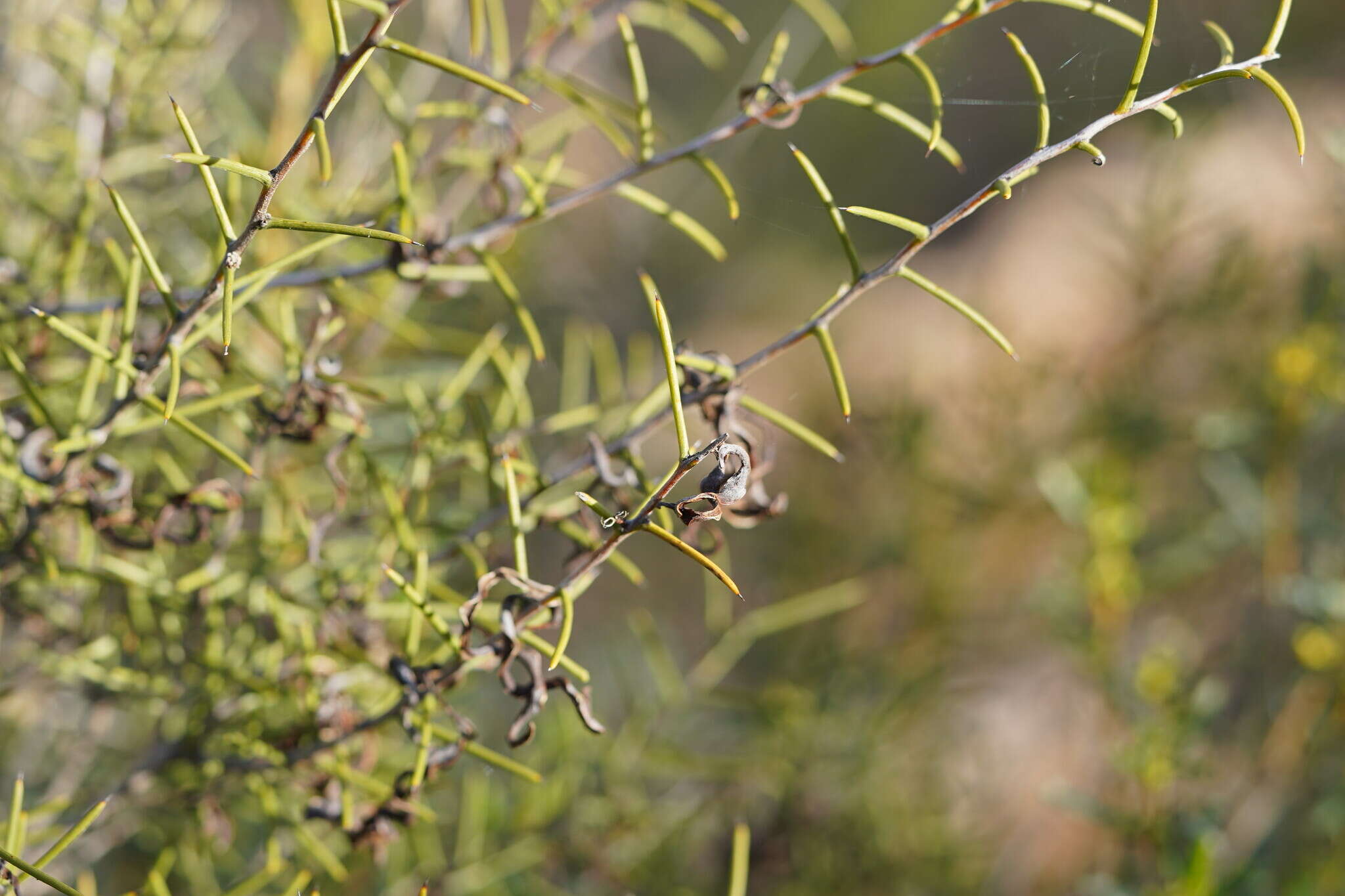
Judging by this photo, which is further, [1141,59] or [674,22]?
[674,22]

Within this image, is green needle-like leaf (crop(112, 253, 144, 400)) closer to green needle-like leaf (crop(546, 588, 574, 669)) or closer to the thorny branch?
the thorny branch

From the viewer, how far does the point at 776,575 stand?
64 cm

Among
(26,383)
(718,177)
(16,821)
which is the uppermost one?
(718,177)

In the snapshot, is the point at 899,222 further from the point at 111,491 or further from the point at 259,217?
the point at 111,491

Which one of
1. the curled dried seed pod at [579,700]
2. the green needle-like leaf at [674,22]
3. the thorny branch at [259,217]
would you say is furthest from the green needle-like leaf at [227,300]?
the green needle-like leaf at [674,22]

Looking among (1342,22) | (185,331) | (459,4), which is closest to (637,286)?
(459,4)

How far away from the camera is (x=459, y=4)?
644 mm

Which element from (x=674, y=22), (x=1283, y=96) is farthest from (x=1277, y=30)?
(x=674, y=22)

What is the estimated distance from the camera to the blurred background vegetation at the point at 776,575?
335 mm

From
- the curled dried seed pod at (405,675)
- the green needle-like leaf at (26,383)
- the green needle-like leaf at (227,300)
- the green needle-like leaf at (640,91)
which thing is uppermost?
the green needle-like leaf at (640,91)

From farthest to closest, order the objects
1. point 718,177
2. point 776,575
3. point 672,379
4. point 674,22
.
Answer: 1. point 776,575
2. point 674,22
3. point 718,177
4. point 672,379

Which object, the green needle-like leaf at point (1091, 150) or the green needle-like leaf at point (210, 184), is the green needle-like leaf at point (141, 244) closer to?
the green needle-like leaf at point (210, 184)

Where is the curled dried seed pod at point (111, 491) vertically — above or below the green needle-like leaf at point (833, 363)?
below

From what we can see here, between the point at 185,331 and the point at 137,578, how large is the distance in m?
0.12
